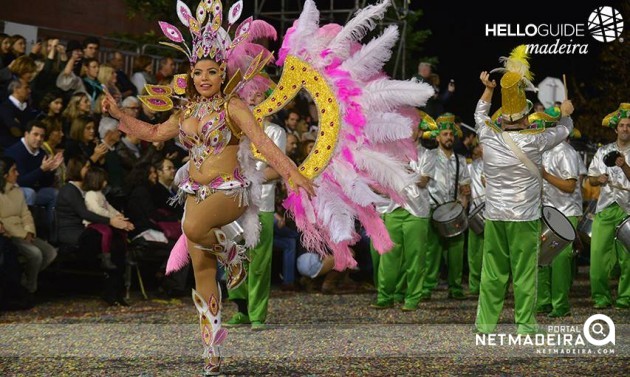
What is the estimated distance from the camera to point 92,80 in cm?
1392

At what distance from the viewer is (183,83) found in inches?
289

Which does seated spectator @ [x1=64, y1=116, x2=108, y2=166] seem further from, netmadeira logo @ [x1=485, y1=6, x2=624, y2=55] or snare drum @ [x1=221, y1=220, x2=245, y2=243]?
netmadeira logo @ [x1=485, y1=6, x2=624, y2=55]

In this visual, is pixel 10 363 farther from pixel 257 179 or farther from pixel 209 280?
pixel 257 179

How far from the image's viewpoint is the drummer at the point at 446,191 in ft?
40.3

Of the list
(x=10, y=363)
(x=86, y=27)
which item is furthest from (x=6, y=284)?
(x=86, y=27)

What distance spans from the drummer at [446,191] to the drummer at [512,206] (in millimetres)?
2835

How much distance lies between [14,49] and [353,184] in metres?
7.01

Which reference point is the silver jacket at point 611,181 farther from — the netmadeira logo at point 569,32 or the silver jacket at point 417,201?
the netmadeira logo at point 569,32

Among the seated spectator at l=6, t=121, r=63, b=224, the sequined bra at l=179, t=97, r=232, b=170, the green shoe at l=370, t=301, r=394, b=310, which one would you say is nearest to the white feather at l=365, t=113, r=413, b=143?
the sequined bra at l=179, t=97, r=232, b=170

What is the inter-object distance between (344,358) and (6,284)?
163 inches

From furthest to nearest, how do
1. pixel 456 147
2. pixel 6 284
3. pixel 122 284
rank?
1. pixel 456 147
2. pixel 122 284
3. pixel 6 284

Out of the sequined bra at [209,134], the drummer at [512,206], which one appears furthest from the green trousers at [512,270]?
the sequined bra at [209,134]

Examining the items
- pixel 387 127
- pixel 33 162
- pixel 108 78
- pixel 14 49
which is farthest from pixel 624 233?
pixel 14 49

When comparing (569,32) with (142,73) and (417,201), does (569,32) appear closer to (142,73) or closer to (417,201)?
(142,73)
